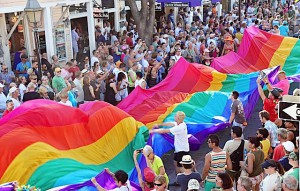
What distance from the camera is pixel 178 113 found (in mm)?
9125

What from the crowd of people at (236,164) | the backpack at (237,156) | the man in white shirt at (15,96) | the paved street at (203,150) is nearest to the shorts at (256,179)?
the crowd of people at (236,164)

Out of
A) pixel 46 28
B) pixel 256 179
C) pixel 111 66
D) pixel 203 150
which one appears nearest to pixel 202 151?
pixel 203 150

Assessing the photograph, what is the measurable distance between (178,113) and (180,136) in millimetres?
413

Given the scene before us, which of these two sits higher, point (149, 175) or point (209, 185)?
point (149, 175)

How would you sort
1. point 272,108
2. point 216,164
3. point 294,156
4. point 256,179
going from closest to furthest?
point 294,156 → point 216,164 → point 256,179 → point 272,108

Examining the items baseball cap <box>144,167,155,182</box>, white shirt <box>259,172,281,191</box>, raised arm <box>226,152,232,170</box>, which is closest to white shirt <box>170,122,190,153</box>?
raised arm <box>226,152,232,170</box>

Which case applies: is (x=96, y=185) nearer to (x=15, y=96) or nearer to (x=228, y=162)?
(x=228, y=162)

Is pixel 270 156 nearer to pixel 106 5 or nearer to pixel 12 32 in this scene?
pixel 12 32

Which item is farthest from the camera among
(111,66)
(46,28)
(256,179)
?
(46,28)

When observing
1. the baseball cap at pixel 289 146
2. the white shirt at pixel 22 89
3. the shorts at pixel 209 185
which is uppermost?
the white shirt at pixel 22 89

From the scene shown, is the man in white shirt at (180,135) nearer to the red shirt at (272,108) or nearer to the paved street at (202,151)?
the paved street at (202,151)

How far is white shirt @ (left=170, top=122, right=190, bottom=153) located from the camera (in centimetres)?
914

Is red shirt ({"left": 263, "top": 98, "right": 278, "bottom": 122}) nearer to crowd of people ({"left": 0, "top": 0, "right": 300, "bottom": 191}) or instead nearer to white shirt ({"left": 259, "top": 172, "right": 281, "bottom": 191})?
crowd of people ({"left": 0, "top": 0, "right": 300, "bottom": 191})

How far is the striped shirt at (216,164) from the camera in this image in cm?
768
